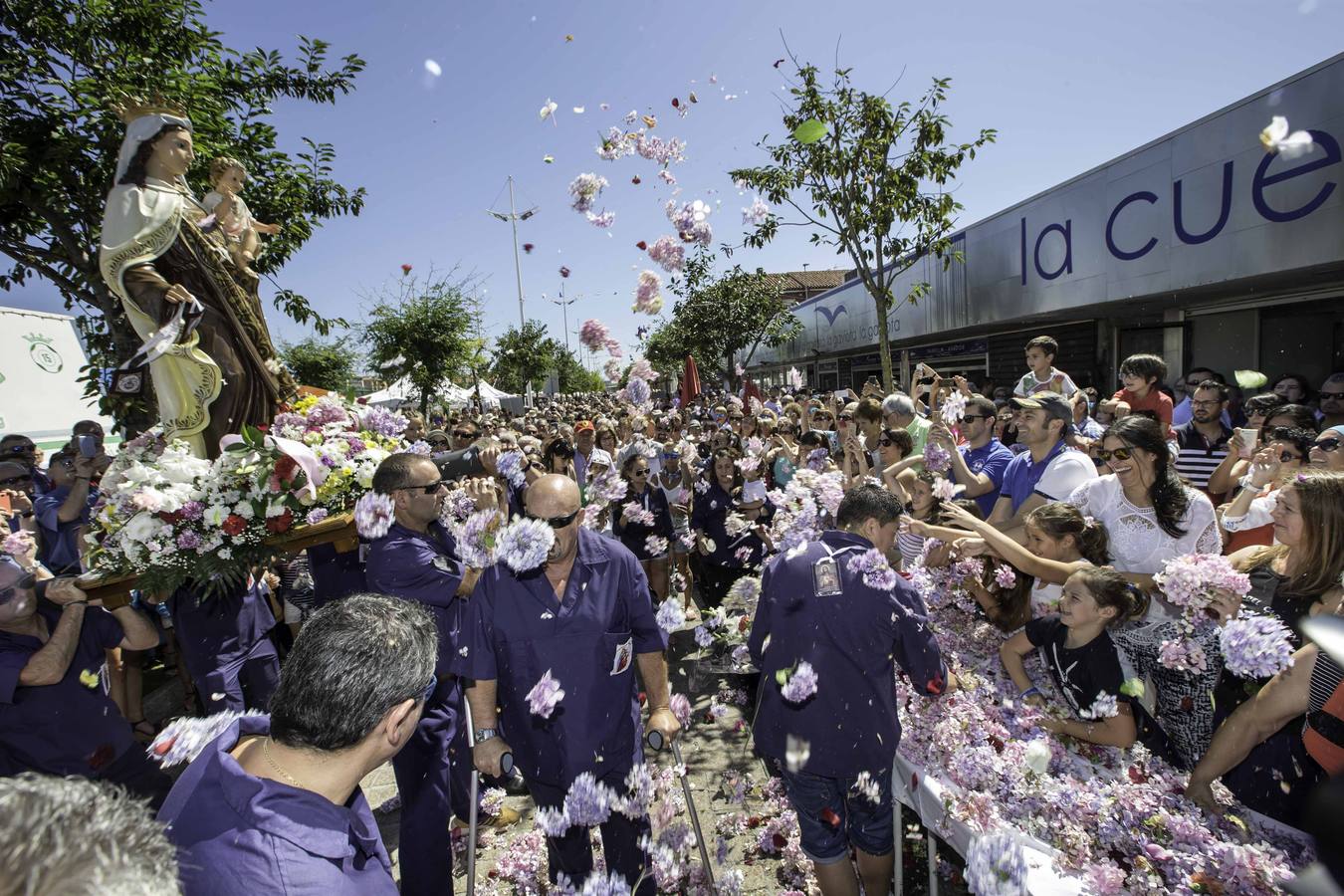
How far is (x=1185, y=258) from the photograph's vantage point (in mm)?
9672

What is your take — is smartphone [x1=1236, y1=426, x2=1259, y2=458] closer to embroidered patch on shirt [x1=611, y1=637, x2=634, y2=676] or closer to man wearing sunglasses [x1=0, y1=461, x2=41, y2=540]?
embroidered patch on shirt [x1=611, y1=637, x2=634, y2=676]

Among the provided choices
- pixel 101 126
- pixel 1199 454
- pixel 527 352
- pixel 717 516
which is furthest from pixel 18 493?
pixel 527 352

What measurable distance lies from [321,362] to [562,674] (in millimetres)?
35329

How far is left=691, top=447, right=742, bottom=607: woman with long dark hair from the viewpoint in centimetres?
713

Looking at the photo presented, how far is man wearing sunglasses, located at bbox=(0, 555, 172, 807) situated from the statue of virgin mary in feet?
3.42

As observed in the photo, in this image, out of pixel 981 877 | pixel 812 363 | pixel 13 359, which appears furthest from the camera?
pixel 812 363

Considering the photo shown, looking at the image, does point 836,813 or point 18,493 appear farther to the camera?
point 18,493

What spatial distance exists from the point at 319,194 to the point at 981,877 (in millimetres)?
10197

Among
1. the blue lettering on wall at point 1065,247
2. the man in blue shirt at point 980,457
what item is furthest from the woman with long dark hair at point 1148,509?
the blue lettering on wall at point 1065,247

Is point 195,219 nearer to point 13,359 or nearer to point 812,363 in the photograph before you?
point 13,359

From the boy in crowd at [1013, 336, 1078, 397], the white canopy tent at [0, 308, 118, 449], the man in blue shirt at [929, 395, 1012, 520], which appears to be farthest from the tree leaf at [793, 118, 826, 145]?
the white canopy tent at [0, 308, 118, 449]

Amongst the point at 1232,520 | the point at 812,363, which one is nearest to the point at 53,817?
the point at 1232,520

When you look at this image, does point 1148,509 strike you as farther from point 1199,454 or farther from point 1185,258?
point 1185,258

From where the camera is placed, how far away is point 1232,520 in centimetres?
409
